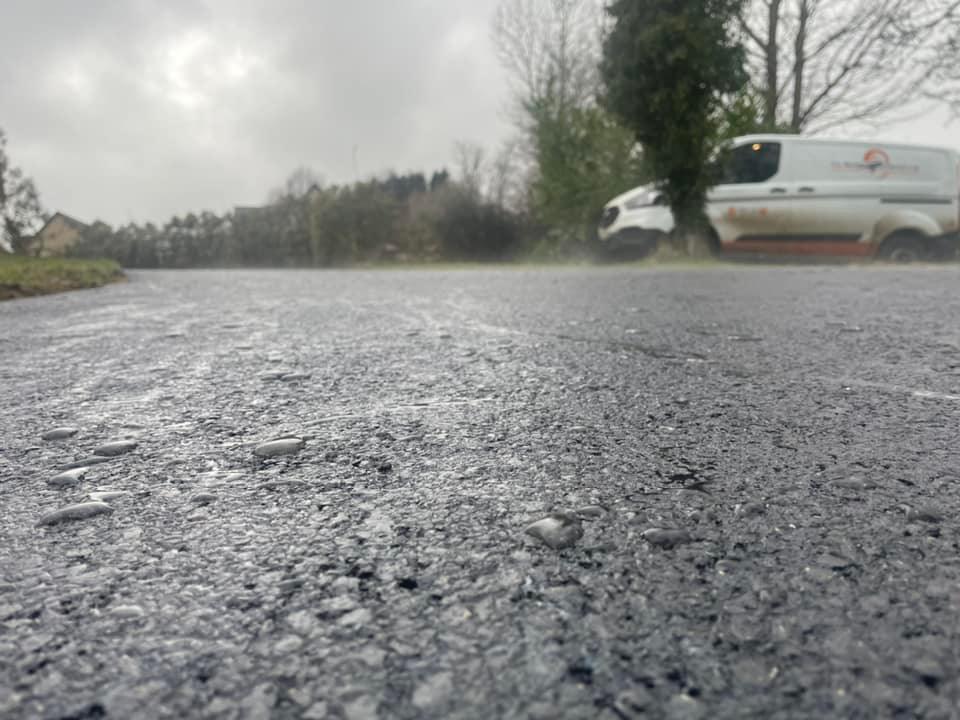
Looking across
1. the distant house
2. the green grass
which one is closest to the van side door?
the green grass

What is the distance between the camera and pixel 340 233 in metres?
21.7

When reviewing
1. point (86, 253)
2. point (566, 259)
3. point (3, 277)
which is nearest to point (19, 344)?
point (3, 277)

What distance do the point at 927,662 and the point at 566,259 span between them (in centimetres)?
1746

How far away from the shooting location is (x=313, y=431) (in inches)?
61.7

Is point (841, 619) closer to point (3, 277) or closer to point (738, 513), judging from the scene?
point (738, 513)

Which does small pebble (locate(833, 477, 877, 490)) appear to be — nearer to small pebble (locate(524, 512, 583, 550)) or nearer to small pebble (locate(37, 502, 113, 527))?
small pebble (locate(524, 512, 583, 550))

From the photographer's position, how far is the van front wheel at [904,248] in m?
11.4

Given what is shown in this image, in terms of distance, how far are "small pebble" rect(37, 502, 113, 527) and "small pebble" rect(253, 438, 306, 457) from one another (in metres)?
0.32

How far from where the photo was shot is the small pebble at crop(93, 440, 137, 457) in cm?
143

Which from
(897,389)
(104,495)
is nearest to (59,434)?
(104,495)

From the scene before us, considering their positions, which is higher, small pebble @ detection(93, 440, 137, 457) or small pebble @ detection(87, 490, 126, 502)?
small pebble @ detection(93, 440, 137, 457)

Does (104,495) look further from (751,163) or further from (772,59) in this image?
(772,59)

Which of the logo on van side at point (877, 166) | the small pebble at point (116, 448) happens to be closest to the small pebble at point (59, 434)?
the small pebble at point (116, 448)

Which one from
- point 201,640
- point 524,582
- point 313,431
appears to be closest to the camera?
point 201,640
